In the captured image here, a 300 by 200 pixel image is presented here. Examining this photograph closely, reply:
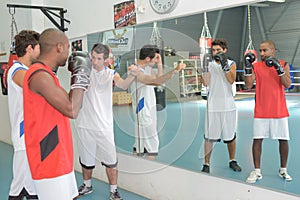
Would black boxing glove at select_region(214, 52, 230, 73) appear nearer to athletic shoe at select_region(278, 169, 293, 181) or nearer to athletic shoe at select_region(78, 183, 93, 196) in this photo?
athletic shoe at select_region(278, 169, 293, 181)

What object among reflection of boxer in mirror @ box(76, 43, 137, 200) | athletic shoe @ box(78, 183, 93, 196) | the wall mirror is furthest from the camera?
athletic shoe @ box(78, 183, 93, 196)

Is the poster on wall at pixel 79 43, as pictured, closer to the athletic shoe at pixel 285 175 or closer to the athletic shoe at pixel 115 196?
the athletic shoe at pixel 115 196

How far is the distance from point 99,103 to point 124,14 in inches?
39.9

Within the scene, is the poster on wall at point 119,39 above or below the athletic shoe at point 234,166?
above

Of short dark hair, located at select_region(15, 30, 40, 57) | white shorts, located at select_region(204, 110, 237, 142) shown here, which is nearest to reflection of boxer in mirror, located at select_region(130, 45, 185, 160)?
white shorts, located at select_region(204, 110, 237, 142)

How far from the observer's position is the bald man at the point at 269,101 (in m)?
2.57

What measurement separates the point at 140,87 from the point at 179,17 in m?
0.83

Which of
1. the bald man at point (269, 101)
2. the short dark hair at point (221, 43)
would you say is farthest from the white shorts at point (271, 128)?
the short dark hair at point (221, 43)

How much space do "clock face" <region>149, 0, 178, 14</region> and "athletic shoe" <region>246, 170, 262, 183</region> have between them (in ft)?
5.20

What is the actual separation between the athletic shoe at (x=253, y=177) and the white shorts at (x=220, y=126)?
331 millimetres

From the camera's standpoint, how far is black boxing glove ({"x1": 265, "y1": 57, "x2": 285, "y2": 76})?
2543 millimetres

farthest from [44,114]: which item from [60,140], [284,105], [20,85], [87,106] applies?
[284,105]

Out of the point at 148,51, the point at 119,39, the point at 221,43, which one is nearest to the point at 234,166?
the point at 221,43

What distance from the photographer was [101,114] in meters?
3.53
